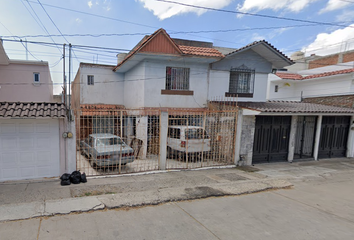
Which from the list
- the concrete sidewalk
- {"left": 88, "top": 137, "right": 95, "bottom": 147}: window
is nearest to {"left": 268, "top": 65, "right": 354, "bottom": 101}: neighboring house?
the concrete sidewalk

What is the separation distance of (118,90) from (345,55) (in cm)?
2030

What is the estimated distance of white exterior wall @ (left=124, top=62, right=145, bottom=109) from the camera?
10.8 meters

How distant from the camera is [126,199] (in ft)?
16.8

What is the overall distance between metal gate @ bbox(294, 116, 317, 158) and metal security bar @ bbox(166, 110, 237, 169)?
13.2ft

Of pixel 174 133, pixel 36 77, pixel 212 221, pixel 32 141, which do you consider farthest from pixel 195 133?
pixel 36 77

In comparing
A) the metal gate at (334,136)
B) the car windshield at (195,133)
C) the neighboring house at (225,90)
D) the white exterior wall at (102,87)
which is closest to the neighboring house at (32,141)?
the neighboring house at (225,90)

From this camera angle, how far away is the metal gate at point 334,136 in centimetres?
1106

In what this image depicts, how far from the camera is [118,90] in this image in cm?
1437

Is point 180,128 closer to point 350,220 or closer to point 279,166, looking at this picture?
point 279,166

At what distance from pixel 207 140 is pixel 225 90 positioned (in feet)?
13.8

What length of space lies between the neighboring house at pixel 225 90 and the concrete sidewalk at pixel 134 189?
1684mm

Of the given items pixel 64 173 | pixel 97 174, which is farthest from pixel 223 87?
pixel 64 173

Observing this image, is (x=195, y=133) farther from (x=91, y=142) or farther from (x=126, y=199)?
(x=126, y=199)

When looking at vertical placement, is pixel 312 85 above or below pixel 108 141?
above
